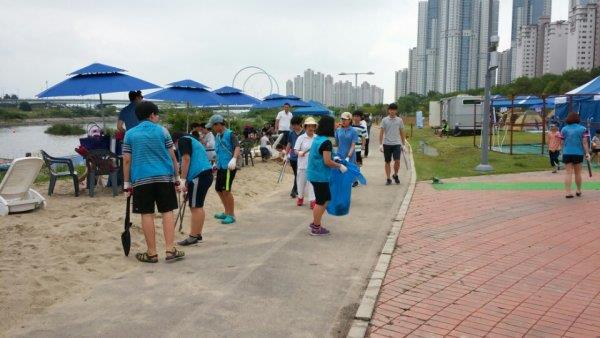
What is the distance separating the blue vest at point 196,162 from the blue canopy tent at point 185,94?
Answer: 278 inches

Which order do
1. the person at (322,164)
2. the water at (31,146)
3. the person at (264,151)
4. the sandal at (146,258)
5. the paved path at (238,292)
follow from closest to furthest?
the paved path at (238,292), the sandal at (146,258), the person at (322,164), the person at (264,151), the water at (31,146)

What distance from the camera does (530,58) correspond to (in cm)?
8612

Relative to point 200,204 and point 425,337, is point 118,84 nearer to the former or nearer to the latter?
point 200,204

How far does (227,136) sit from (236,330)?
13.2 feet

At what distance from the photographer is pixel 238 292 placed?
4727 mm

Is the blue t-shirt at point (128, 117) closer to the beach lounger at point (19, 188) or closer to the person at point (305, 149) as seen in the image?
the beach lounger at point (19, 188)

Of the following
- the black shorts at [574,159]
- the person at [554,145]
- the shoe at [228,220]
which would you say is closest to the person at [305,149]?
the shoe at [228,220]

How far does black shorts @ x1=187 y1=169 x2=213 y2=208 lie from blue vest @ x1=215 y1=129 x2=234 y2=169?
101 cm

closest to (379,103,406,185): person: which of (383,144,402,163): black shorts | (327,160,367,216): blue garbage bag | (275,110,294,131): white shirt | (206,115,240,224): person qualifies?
(383,144,402,163): black shorts

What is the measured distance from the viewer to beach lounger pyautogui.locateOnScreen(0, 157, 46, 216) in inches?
285

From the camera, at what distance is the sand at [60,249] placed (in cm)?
449

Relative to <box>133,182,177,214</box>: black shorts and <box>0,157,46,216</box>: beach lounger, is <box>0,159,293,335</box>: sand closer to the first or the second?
<box>0,157,46,216</box>: beach lounger

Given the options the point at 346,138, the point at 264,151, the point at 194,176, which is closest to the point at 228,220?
the point at 194,176

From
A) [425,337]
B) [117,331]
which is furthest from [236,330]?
[425,337]
